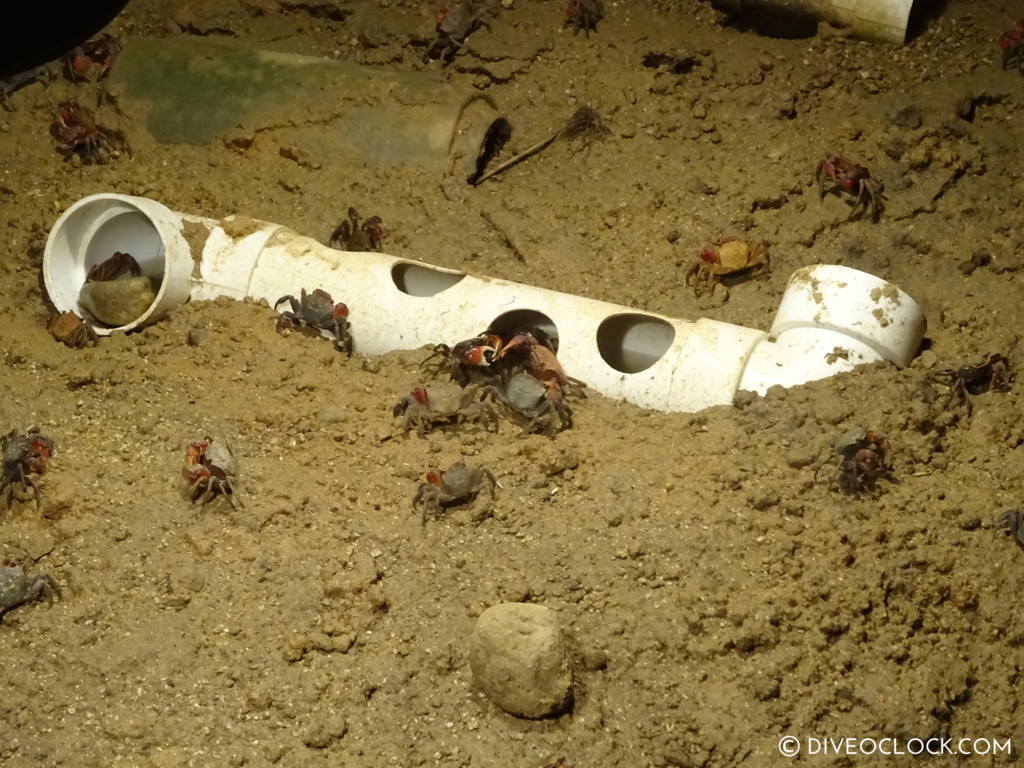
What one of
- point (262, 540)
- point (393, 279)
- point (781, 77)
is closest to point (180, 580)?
point (262, 540)

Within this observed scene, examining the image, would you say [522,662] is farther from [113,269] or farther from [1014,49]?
[1014,49]

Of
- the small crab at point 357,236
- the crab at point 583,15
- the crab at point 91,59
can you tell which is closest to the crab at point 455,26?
the crab at point 583,15

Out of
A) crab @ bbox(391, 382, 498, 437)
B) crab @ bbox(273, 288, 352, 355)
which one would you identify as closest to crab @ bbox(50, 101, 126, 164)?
crab @ bbox(273, 288, 352, 355)

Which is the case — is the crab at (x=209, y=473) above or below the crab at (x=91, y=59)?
below

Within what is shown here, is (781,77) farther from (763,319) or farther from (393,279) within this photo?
(393,279)

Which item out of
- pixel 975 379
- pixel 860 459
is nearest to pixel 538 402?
pixel 860 459

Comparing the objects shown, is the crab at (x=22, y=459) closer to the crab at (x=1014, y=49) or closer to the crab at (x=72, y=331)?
the crab at (x=72, y=331)

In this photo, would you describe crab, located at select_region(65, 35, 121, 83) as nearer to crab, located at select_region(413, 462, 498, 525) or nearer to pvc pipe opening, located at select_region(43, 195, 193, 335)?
pvc pipe opening, located at select_region(43, 195, 193, 335)
